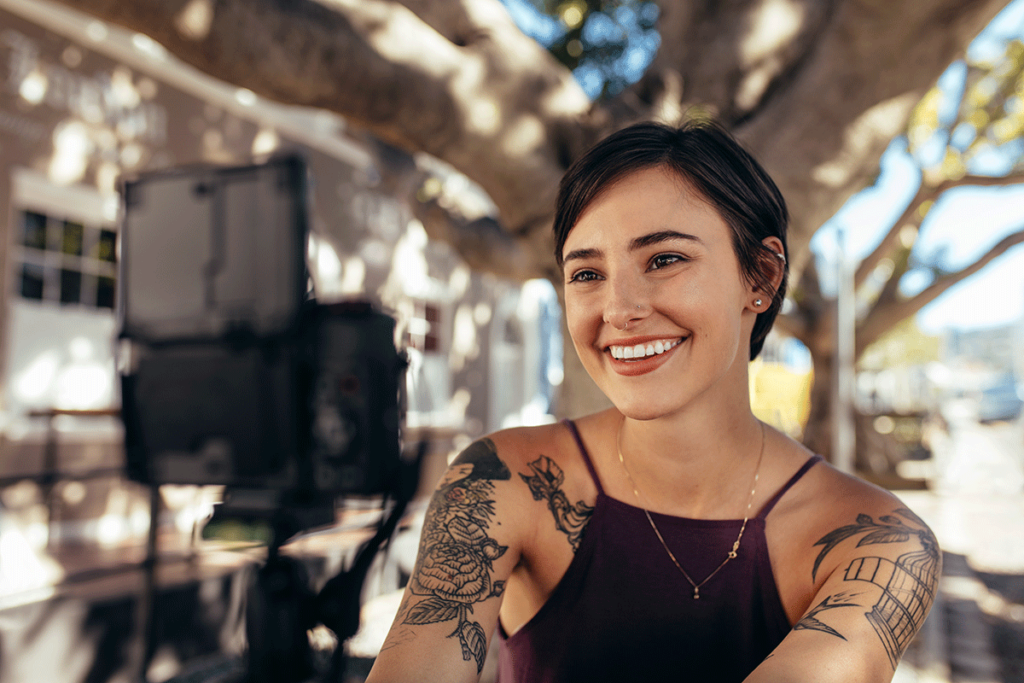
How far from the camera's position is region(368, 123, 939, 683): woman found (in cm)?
153

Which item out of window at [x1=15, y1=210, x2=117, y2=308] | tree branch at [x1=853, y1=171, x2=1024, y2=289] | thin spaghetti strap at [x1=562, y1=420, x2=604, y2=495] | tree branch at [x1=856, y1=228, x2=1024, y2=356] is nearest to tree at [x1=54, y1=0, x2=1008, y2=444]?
thin spaghetti strap at [x1=562, y1=420, x2=604, y2=495]

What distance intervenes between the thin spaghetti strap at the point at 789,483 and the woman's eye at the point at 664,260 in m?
0.59

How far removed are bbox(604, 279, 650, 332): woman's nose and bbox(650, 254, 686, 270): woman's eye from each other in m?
0.05

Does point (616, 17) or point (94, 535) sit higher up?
point (616, 17)

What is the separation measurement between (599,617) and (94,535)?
6.76m

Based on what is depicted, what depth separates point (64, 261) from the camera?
7.10 meters

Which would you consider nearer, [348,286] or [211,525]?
[211,525]

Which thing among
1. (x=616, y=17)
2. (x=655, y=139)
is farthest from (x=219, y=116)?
(x=655, y=139)

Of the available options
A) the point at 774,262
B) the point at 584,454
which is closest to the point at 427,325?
the point at 584,454

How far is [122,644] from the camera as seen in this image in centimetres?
405

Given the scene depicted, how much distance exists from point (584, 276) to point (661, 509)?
548mm

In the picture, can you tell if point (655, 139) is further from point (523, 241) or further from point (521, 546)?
point (523, 241)

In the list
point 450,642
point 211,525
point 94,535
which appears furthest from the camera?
point 94,535

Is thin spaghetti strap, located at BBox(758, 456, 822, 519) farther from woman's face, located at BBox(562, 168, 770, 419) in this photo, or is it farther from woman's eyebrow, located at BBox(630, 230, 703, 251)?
woman's eyebrow, located at BBox(630, 230, 703, 251)
